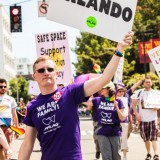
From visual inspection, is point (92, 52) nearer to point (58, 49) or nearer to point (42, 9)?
point (42, 9)

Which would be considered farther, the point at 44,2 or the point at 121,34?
the point at 44,2

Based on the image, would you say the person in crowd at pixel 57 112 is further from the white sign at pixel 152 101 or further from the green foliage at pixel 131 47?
the green foliage at pixel 131 47

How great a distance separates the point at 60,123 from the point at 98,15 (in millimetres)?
1083

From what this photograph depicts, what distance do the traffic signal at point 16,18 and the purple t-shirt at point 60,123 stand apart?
47.3 ft

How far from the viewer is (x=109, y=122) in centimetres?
819

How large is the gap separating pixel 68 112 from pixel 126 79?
153 feet

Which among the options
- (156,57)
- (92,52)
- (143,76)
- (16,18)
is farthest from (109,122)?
(92,52)

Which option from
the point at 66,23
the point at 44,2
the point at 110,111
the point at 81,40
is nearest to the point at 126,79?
the point at 81,40

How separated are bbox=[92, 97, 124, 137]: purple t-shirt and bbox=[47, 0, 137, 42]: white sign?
11.7ft

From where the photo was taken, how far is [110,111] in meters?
8.28

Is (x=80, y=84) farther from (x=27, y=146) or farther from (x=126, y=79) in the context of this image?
(x=126, y=79)

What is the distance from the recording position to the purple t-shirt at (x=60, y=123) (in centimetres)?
421

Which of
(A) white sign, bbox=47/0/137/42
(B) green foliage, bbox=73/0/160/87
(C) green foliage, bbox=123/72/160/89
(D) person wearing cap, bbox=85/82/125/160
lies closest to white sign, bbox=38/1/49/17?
(D) person wearing cap, bbox=85/82/125/160

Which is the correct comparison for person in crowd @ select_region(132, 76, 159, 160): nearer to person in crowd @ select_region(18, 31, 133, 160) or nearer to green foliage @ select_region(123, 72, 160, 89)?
person in crowd @ select_region(18, 31, 133, 160)
